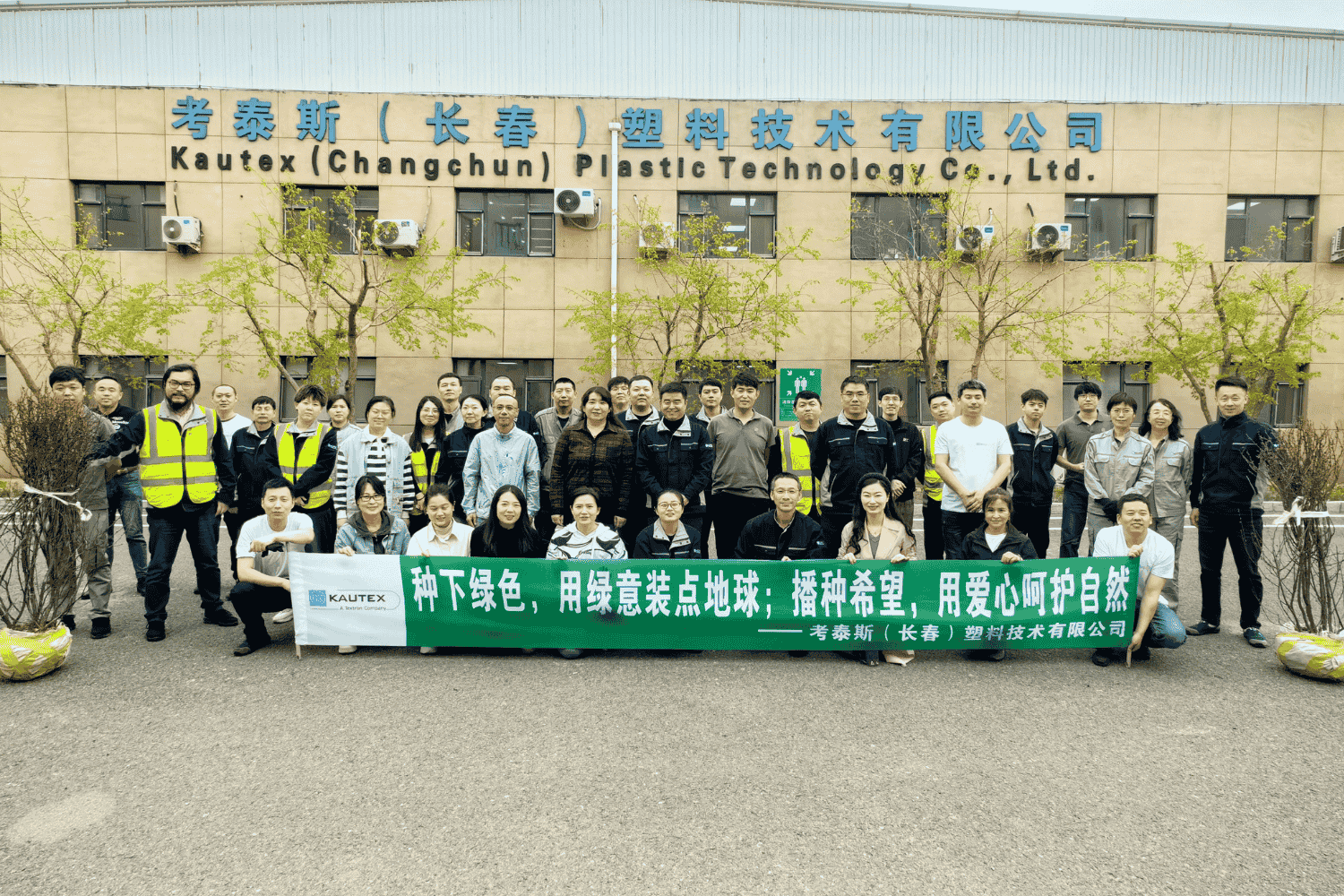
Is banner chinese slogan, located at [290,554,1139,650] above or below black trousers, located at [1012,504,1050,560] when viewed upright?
below

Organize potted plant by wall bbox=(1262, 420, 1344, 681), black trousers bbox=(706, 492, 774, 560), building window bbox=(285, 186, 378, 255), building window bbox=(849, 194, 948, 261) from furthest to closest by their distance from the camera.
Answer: building window bbox=(849, 194, 948, 261), building window bbox=(285, 186, 378, 255), black trousers bbox=(706, 492, 774, 560), potted plant by wall bbox=(1262, 420, 1344, 681)

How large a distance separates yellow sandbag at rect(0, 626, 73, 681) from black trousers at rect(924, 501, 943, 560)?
Result: 18.8ft

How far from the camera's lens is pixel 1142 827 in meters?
2.82

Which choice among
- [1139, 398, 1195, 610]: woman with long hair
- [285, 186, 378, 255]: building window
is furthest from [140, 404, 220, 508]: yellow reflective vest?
[285, 186, 378, 255]: building window

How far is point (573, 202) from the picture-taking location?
46.0 ft

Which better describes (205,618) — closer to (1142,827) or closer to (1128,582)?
(1142,827)

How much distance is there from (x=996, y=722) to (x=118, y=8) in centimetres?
1956

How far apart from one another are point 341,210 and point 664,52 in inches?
273

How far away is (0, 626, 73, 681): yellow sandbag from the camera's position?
415cm

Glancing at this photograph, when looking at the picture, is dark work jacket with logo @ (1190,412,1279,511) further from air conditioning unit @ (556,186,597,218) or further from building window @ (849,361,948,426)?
air conditioning unit @ (556,186,597,218)

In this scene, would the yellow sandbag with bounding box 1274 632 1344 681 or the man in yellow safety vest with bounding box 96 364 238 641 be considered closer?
the yellow sandbag with bounding box 1274 632 1344 681

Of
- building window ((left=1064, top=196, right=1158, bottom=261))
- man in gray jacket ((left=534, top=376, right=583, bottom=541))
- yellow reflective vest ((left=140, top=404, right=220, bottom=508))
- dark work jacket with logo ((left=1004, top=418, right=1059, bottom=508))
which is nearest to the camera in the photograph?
yellow reflective vest ((left=140, top=404, right=220, bottom=508))

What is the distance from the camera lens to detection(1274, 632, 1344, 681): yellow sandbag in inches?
169

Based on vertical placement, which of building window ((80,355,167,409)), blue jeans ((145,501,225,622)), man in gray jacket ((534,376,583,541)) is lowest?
blue jeans ((145,501,225,622))
